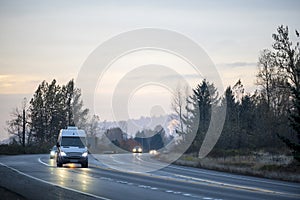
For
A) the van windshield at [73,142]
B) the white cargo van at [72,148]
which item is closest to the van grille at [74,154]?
the white cargo van at [72,148]

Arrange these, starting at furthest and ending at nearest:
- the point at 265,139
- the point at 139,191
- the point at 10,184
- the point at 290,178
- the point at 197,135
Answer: the point at 197,135 → the point at 265,139 → the point at 290,178 → the point at 10,184 → the point at 139,191

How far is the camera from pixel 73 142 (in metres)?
35.9

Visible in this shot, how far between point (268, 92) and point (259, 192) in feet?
169

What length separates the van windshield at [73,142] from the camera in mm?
35656

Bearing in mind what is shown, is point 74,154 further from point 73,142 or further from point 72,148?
point 73,142

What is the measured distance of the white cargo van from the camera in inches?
1359

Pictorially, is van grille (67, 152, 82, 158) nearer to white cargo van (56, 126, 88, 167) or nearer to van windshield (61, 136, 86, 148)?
white cargo van (56, 126, 88, 167)

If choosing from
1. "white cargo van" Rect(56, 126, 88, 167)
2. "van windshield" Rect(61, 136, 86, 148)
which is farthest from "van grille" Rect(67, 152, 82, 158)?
"van windshield" Rect(61, 136, 86, 148)

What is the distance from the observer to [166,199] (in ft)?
54.3

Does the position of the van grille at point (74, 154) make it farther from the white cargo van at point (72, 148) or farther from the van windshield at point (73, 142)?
the van windshield at point (73, 142)

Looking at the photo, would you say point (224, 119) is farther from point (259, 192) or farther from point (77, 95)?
point (77, 95)

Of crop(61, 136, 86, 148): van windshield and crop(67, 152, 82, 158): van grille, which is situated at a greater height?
crop(61, 136, 86, 148): van windshield

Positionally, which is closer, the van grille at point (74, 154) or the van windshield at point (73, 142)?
the van grille at point (74, 154)

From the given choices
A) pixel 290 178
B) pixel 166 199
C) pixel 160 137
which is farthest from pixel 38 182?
pixel 160 137
